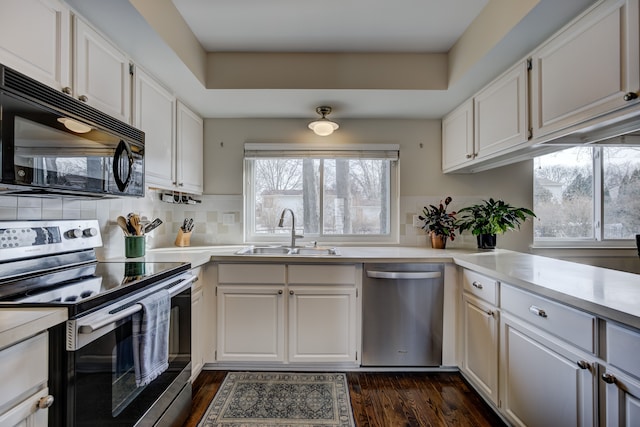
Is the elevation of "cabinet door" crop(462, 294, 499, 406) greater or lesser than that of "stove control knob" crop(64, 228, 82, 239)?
lesser

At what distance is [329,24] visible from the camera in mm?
1835

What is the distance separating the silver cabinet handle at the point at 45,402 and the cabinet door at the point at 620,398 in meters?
1.69

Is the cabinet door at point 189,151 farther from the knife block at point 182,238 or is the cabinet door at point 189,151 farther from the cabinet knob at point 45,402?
the cabinet knob at point 45,402

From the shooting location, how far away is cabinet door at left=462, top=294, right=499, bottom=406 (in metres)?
1.68

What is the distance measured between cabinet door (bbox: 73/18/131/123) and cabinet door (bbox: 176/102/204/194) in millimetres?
645

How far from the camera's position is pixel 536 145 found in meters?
1.65

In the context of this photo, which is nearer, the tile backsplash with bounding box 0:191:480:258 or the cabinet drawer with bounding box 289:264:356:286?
the cabinet drawer with bounding box 289:264:356:286

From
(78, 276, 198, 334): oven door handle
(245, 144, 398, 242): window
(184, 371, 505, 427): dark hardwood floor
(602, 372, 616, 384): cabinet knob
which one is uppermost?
(245, 144, 398, 242): window

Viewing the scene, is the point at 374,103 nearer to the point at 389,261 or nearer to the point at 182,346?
the point at 389,261

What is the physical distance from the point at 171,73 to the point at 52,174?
111cm

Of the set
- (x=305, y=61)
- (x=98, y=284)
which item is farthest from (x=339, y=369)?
(x=305, y=61)

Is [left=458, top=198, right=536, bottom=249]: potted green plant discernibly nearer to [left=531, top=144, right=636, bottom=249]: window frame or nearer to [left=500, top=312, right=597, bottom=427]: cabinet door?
[left=531, top=144, right=636, bottom=249]: window frame

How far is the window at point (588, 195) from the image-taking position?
2527 mm

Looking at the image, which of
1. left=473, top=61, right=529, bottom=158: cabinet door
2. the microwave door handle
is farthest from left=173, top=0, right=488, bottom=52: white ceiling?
the microwave door handle
